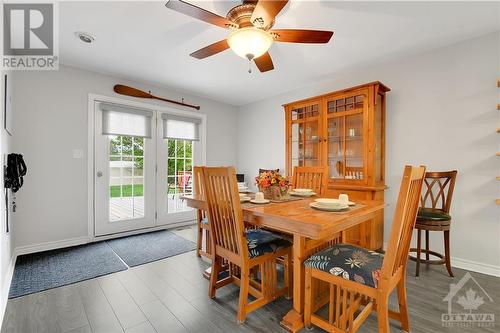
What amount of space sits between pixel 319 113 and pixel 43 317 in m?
3.38

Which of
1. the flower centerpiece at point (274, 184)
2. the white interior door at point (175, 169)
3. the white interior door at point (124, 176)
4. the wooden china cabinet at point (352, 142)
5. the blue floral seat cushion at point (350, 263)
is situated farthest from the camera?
the white interior door at point (175, 169)

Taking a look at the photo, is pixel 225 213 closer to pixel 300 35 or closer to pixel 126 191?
pixel 300 35

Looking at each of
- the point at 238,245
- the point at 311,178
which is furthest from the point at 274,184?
the point at 311,178

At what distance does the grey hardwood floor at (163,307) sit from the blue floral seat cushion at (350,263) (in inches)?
20.2

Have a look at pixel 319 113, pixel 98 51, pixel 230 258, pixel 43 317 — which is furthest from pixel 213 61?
pixel 43 317

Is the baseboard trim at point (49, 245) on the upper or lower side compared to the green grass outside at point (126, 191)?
lower

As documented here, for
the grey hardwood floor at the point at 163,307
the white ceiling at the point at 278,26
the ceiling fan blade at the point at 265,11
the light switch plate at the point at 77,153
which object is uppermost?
the white ceiling at the point at 278,26

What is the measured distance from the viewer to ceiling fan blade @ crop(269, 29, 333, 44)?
5.60ft

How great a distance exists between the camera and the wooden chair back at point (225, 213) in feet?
5.01

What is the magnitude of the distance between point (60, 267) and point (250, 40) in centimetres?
286

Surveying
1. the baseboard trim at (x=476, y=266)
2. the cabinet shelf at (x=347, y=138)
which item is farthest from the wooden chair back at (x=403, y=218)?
the baseboard trim at (x=476, y=266)

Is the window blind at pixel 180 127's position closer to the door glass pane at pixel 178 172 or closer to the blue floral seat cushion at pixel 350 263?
the door glass pane at pixel 178 172

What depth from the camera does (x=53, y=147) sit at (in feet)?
9.71

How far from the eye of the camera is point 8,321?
160cm
